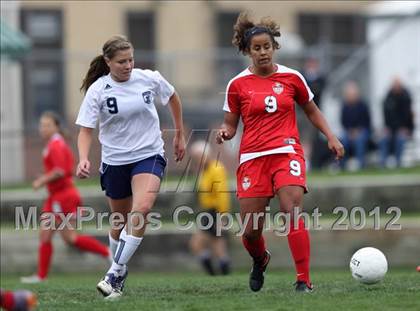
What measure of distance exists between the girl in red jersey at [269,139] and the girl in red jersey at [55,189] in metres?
6.20

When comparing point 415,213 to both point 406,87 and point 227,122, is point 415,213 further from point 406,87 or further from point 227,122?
point 227,122

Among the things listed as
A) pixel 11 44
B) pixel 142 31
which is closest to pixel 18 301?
pixel 11 44

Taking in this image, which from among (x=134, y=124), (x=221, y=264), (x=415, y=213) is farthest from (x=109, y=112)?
(x=415, y=213)

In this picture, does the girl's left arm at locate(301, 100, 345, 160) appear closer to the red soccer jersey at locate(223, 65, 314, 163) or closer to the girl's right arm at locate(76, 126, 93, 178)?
the red soccer jersey at locate(223, 65, 314, 163)

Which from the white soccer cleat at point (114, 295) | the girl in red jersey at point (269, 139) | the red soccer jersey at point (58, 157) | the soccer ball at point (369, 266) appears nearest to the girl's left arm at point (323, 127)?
the girl in red jersey at point (269, 139)

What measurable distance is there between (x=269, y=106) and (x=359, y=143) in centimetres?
1327

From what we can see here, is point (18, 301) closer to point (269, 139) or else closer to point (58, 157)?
point (269, 139)

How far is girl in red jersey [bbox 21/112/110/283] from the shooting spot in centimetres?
1650

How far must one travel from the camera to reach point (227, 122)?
1077cm

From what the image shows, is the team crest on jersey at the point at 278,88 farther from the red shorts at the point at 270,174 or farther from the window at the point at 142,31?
the window at the point at 142,31

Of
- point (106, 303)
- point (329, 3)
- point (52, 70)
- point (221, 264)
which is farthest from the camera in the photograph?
point (329, 3)

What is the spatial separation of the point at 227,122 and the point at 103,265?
1007 cm

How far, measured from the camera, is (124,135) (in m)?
10.7

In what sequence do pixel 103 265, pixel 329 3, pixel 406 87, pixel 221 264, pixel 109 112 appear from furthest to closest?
pixel 329 3
pixel 406 87
pixel 103 265
pixel 221 264
pixel 109 112
